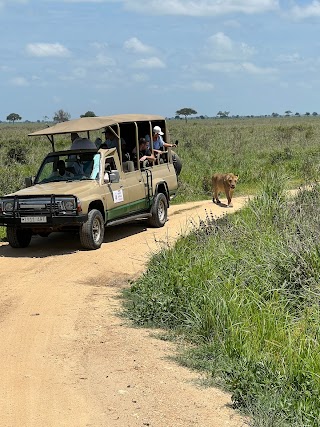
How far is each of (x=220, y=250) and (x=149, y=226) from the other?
180 inches

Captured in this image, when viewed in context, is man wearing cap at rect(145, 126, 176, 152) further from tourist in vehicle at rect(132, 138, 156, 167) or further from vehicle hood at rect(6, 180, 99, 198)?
vehicle hood at rect(6, 180, 99, 198)

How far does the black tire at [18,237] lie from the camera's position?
1010cm

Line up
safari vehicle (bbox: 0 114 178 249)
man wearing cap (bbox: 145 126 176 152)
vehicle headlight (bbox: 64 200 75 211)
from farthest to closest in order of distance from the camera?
man wearing cap (bbox: 145 126 176 152) < safari vehicle (bbox: 0 114 178 249) < vehicle headlight (bbox: 64 200 75 211)

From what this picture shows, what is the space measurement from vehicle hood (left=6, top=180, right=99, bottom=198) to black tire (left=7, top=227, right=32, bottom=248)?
571 millimetres

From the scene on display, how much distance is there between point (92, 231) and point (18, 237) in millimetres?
1217

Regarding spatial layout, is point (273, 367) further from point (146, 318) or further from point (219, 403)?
point (146, 318)

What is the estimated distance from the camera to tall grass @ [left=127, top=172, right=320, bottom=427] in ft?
15.8

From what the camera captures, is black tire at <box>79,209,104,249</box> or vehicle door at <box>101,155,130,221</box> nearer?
black tire at <box>79,209,104,249</box>

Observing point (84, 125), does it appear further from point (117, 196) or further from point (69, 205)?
point (69, 205)

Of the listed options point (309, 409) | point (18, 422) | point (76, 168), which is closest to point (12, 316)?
point (18, 422)

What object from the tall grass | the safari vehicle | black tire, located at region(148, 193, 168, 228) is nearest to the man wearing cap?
the safari vehicle

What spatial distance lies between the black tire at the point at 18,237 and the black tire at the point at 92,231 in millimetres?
1040

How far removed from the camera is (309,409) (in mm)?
4555

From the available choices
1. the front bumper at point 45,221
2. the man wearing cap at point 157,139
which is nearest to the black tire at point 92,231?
the front bumper at point 45,221
